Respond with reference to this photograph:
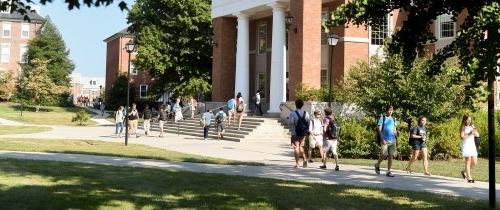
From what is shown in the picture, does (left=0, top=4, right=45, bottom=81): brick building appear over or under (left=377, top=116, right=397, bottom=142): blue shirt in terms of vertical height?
over

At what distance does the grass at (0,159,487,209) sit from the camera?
29.1 ft

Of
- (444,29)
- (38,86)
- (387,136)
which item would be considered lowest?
(387,136)

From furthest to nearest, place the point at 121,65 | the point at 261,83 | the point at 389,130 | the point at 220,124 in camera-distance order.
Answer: the point at 121,65
the point at 261,83
the point at 220,124
the point at 389,130

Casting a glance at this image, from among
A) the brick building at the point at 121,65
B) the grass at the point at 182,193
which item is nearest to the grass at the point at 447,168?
the grass at the point at 182,193

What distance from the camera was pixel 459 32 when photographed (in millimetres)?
8414

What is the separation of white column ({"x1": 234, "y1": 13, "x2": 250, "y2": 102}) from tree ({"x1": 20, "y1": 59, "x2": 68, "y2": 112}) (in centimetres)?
3109

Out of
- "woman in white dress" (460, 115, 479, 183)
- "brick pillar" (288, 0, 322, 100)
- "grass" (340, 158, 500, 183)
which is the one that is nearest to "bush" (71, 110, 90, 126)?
"brick pillar" (288, 0, 322, 100)

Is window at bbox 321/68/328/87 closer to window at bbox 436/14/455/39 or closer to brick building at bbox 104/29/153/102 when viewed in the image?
window at bbox 436/14/455/39

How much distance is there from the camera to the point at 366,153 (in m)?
20.6

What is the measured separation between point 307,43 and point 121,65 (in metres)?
50.2

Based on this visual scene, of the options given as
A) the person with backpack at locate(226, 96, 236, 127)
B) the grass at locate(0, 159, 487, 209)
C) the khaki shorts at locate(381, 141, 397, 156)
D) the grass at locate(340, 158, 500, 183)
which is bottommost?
the grass at locate(340, 158, 500, 183)

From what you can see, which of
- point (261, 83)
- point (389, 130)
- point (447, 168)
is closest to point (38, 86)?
point (261, 83)

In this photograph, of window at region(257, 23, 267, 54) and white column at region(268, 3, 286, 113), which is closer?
white column at region(268, 3, 286, 113)

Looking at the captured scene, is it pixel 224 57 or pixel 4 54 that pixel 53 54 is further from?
pixel 224 57
